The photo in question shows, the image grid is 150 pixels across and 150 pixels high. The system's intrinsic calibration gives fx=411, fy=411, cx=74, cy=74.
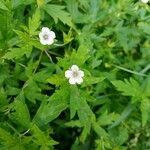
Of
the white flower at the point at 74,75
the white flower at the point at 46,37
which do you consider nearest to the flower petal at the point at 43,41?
the white flower at the point at 46,37

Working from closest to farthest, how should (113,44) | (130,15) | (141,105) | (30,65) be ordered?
(30,65) < (141,105) < (113,44) < (130,15)

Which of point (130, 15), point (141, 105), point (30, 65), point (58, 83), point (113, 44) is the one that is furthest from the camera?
point (130, 15)

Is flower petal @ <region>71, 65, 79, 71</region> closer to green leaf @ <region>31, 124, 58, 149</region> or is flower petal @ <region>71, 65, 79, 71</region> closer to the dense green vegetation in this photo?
the dense green vegetation

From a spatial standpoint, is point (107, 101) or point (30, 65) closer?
point (30, 65)

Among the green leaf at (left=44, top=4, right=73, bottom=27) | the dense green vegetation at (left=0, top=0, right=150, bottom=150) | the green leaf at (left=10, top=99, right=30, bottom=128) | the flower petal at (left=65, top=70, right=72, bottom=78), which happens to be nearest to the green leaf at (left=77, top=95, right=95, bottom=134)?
the dense green vegetation at (left=0, top=0, right=150, bottom=150)

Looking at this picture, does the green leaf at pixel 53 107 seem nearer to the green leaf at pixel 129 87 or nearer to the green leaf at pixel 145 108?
the green leaf at pixel 129 87

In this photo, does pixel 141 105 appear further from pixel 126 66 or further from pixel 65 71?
pixel 65 71

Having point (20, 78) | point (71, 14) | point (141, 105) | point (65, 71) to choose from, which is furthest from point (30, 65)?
point (141, 105)

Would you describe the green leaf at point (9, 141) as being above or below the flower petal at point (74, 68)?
below
